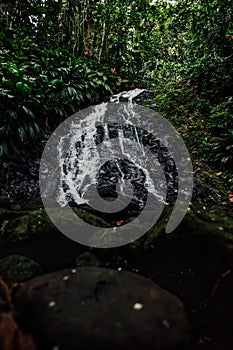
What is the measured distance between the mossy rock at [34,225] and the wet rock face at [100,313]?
1772 mm

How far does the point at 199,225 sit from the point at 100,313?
1.92m

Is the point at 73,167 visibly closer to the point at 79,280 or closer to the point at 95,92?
the point at 95,92

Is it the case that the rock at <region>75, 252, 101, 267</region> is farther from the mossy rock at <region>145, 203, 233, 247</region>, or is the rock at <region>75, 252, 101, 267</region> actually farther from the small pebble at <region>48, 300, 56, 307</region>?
the small pebble at <region>48, 300, 56, 307</region>

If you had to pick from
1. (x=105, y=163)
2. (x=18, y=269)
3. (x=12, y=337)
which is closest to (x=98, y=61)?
(x=105, y=163)

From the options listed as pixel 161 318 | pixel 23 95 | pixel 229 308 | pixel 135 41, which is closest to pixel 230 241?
pixel 229 308

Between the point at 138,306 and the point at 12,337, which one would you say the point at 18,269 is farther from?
Result: the point at 138,306

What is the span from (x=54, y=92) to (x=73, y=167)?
2.53m

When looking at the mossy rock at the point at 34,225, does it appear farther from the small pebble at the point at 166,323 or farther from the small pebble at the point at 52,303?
the small pebble at the point at 166,323

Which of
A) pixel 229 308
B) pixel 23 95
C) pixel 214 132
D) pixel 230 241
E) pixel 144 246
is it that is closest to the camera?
pixel 229 308

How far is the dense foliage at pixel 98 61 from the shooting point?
6676 millimetres

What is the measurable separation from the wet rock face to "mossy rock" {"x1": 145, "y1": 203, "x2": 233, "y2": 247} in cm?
118

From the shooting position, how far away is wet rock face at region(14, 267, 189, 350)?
1865 millimetres

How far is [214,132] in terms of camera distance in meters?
7.77

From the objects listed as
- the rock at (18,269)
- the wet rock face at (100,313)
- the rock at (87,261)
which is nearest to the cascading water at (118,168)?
the rock at (87,261)
